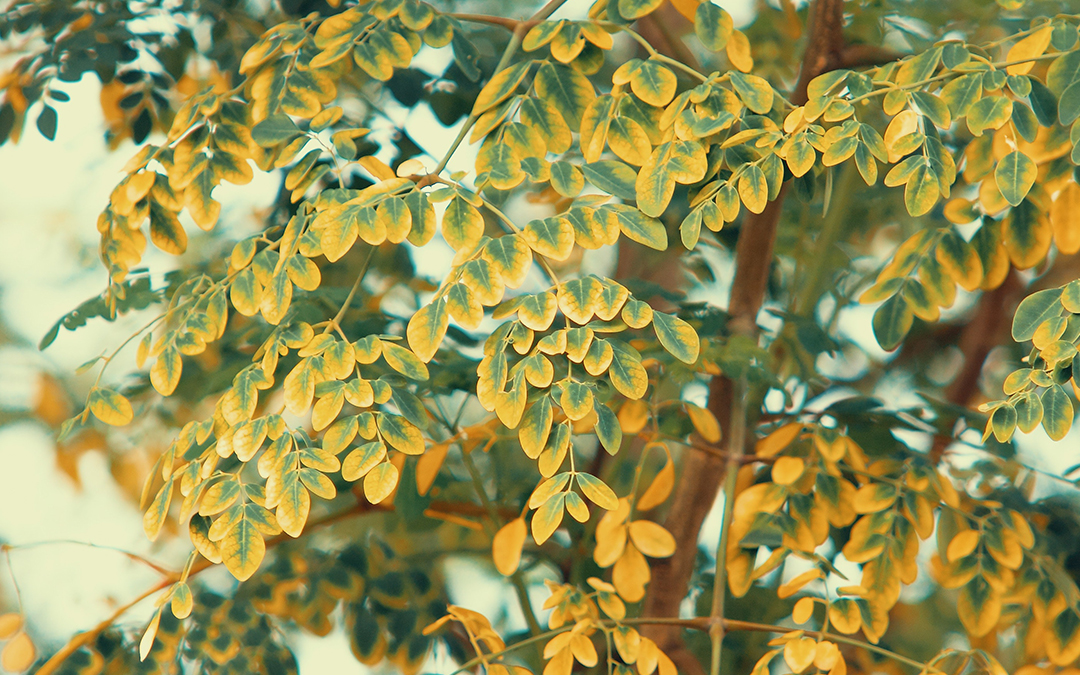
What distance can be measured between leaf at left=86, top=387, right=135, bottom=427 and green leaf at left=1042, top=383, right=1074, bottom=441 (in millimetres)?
800

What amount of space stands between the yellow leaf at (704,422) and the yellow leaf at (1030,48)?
0.47 m

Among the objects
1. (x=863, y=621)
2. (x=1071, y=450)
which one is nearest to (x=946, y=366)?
(x=1071, y=450)

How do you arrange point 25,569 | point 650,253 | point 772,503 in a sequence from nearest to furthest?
point 772,503, point 650,253, point 25,569

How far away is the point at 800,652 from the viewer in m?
0.78

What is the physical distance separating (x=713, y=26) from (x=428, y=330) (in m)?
0.37

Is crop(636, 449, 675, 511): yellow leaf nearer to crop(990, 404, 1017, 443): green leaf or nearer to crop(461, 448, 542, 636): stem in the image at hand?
crop(461, 448, 542, 636): stem

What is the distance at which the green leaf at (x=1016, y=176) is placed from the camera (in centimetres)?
67

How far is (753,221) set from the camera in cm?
106

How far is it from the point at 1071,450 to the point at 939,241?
74 cm

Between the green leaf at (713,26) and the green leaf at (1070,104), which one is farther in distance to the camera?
the green leaf at (713,26)

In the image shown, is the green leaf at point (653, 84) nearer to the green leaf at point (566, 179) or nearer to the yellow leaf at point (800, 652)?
the green leaf at point (566, 179)

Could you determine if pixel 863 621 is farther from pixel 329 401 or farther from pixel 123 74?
pixel 123 74

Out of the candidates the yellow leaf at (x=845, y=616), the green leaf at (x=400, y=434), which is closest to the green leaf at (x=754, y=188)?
the green leaf at (x=400, y=434)

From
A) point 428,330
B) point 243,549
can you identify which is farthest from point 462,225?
point 243,549
